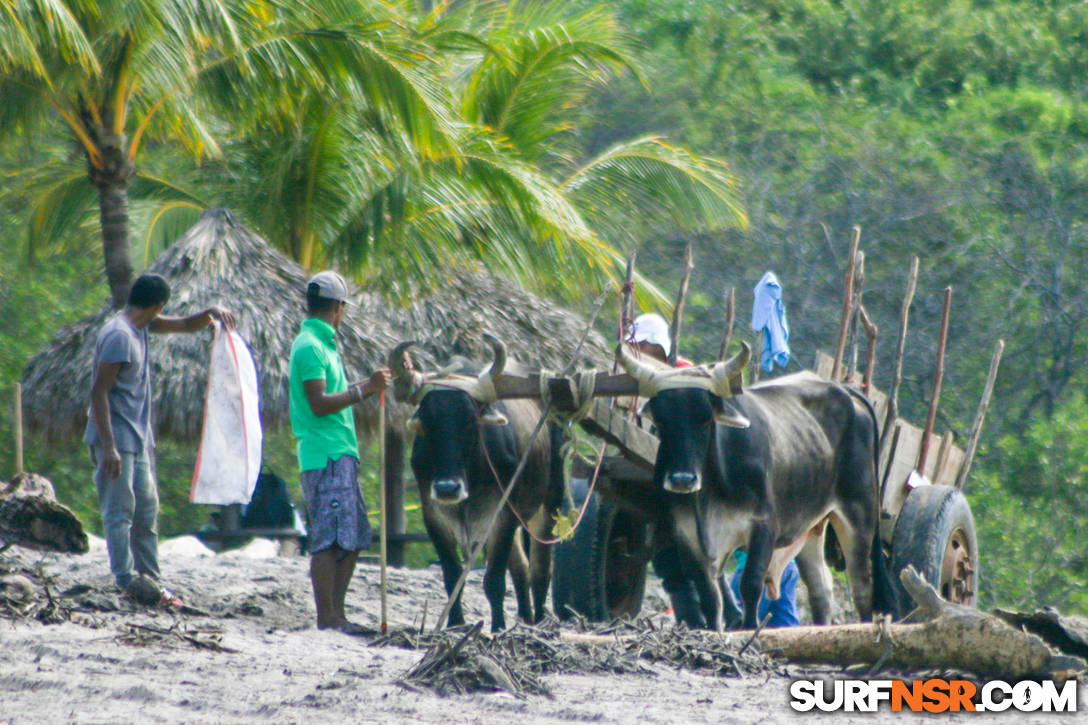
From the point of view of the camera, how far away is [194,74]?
35.1ft

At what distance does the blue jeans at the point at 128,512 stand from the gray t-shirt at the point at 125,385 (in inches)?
2.7

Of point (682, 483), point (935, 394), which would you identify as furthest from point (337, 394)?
point (935, 394)

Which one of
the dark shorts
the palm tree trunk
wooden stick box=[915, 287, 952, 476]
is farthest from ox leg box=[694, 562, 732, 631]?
the palm tree trunk

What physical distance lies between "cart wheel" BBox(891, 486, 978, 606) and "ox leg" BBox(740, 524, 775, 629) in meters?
1.26

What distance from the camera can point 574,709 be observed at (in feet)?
14.6

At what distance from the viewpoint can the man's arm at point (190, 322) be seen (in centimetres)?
683

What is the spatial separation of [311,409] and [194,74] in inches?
208

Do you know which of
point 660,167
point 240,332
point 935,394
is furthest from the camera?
point 660,167

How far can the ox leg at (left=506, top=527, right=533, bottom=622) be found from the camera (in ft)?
23.9

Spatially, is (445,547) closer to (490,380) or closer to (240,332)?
(490,380)

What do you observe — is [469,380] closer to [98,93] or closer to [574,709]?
[574,709]

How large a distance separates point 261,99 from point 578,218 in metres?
3.07

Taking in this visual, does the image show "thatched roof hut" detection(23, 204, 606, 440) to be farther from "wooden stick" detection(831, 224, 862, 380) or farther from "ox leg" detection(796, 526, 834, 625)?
"wooden stick" detection(831, 224, 862, 380)

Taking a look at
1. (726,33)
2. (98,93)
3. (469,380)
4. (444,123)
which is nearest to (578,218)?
(444,123)
